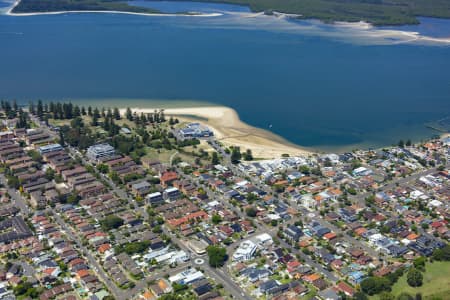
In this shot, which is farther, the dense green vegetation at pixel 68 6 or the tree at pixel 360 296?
the dense green vegetation at pixel 68 6

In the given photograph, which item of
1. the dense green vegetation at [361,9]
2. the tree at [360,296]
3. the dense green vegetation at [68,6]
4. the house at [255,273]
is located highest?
the dense green vegetation at [361,9]

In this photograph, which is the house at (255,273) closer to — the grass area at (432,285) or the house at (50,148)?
the grass area at (432,285)

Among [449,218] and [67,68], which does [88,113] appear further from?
[449,218]

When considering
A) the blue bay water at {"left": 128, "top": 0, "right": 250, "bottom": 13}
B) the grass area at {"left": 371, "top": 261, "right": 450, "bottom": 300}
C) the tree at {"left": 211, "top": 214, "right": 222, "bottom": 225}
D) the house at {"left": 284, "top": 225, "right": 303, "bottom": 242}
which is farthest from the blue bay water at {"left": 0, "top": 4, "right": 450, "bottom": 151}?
the blue bay water at {"left": 128, "top": 0, "right": 250, "bottom": 13}

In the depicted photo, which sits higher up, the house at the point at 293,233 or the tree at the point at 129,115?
the tree at the point at 129,115

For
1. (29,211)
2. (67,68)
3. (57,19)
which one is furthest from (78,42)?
(29,211)

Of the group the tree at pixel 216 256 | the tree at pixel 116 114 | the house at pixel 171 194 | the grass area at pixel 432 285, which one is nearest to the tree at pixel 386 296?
the grass area at pixel 432 285

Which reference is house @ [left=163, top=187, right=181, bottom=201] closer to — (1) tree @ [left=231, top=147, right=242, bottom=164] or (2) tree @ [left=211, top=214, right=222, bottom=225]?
(2) tree @ [left=211, top=214, right=222, bottom=225]
